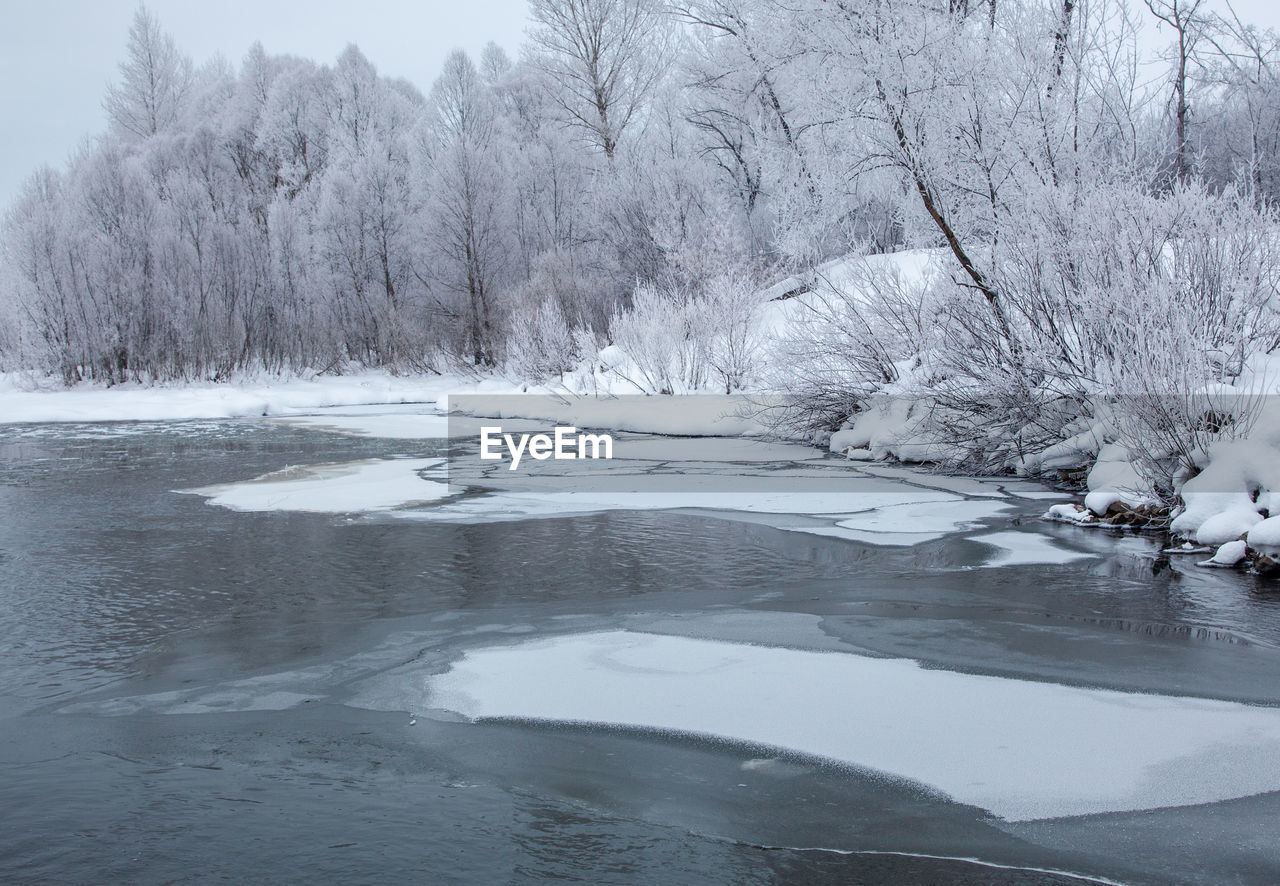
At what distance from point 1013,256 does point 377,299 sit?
24768 millimetres

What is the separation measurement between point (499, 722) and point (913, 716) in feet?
4.58

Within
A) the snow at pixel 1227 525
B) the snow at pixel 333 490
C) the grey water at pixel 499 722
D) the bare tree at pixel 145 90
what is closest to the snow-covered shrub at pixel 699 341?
the snow at pixel 333 490

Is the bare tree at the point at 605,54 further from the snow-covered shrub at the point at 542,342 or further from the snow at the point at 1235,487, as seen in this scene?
the snow at the point at 1235,487

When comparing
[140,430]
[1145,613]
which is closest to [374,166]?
[140,430]

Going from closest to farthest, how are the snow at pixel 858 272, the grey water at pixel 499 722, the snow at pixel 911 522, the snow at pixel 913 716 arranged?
1. the grey water at pixel 499 722
2. the snow at pixel 913 716
3. the snow at pixel 911 522
4. the snow at pixel 858 272

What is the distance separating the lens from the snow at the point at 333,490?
8.24 meters

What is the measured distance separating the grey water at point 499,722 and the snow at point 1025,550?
0.15m

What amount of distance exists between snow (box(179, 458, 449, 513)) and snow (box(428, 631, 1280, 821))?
4.41 m

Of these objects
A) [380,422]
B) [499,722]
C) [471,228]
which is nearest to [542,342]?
[380,422]

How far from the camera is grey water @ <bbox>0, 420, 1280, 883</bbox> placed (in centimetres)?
253

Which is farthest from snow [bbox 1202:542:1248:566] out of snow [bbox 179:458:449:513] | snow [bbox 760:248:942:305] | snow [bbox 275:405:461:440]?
snow [bbox 275:405:461:440]

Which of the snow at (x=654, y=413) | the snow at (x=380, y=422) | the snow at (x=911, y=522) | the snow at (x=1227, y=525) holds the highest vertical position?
the snow at (x=654, y=413)

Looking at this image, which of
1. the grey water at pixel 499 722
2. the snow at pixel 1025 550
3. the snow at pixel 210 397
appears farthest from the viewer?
the snow at pixel 210 397

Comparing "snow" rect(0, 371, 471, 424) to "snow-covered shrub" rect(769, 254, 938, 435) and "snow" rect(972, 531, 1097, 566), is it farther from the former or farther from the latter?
"snow" rect(972, 531, 1097, 566)
